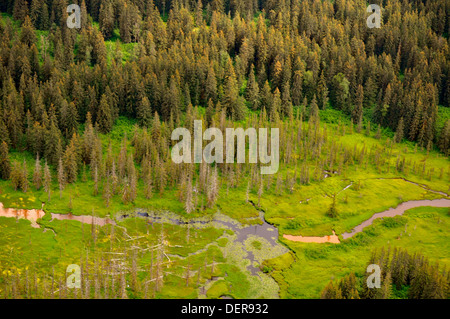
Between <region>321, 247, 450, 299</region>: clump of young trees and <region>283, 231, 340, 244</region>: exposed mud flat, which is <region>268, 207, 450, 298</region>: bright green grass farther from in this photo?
<region>321, 247, 450, 299</region>: clump of young trees

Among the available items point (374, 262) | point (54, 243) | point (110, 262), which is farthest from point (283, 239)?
point (54, 243)

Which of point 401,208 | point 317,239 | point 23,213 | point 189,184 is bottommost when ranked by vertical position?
point 317,239

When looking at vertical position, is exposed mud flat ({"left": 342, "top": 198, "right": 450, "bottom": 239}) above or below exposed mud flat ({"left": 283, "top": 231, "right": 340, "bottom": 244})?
above

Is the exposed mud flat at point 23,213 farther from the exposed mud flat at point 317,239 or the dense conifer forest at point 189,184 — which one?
the exposed mud flat at point 317,239

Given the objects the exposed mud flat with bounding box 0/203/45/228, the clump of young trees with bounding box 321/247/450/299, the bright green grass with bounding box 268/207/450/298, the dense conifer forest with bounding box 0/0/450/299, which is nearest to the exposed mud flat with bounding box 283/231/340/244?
the dense conifer forest with bounding box 0/0/450/299

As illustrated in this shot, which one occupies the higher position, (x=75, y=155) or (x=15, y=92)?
(x=15, y=92)

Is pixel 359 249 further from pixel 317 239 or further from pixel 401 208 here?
pixel 401 208

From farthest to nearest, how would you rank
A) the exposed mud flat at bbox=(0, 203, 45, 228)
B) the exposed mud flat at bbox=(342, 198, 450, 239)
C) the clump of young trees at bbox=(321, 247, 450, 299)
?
the exposed mud flat at bbox=(342, 198, 450, 239) → the exposed mud flat at bbox=(0, 203, 45, 228) → the clump of young trees at bbox=(321, 247, 450, 299)

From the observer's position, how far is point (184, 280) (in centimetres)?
10406

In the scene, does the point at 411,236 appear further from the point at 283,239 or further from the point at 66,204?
the point at 66,204

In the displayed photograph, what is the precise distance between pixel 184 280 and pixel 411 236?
208ft

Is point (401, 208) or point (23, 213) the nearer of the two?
point (23, 213)

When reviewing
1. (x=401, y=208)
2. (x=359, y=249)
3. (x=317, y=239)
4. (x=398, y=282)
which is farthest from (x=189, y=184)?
(x=401, y=208)
